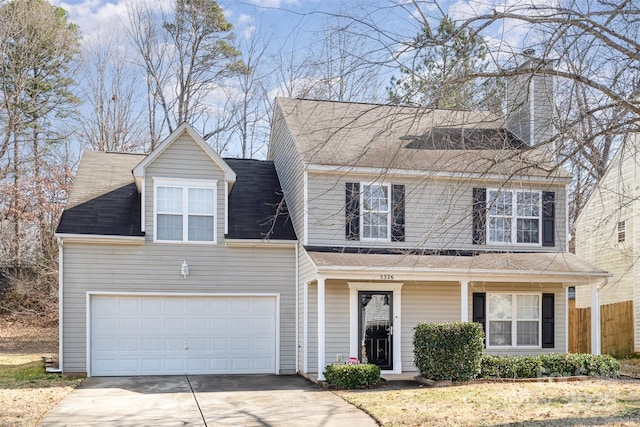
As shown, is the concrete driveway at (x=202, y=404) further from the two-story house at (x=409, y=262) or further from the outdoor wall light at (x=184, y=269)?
the outdoor wall light at (x=184, y=269)

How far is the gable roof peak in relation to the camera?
53.5 ft

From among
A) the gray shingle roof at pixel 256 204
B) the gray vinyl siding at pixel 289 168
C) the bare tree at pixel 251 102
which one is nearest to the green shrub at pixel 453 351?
the gray vinyl siding at pixel 289 168

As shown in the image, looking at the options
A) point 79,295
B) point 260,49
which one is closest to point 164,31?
point 260,49

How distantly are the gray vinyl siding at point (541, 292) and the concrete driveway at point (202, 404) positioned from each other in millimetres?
5057

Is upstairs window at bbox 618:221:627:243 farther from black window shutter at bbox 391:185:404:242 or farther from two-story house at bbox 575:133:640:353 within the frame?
black window shutter at bbox 391:185:404:242

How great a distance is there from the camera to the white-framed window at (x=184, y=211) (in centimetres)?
1652

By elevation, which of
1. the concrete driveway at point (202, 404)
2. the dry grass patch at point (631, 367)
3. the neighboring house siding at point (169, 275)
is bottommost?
the dry grass patch at point (631, 367)

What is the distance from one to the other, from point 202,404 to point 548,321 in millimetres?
9682

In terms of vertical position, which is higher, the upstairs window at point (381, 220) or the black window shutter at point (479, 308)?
the upstairs window at point (381, 220)

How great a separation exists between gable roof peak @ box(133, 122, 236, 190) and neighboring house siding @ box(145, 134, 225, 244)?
0.11 meters

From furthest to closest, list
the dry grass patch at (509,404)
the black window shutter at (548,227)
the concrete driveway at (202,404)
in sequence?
1. the black window shutter at (548,227)
2. the concrete driveway at (202,404)
3. the dry grass patch at (509,404)

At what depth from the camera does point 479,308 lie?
56.2 feet

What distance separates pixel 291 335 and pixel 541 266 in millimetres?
6349

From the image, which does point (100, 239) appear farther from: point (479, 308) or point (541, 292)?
point (541, 292)
